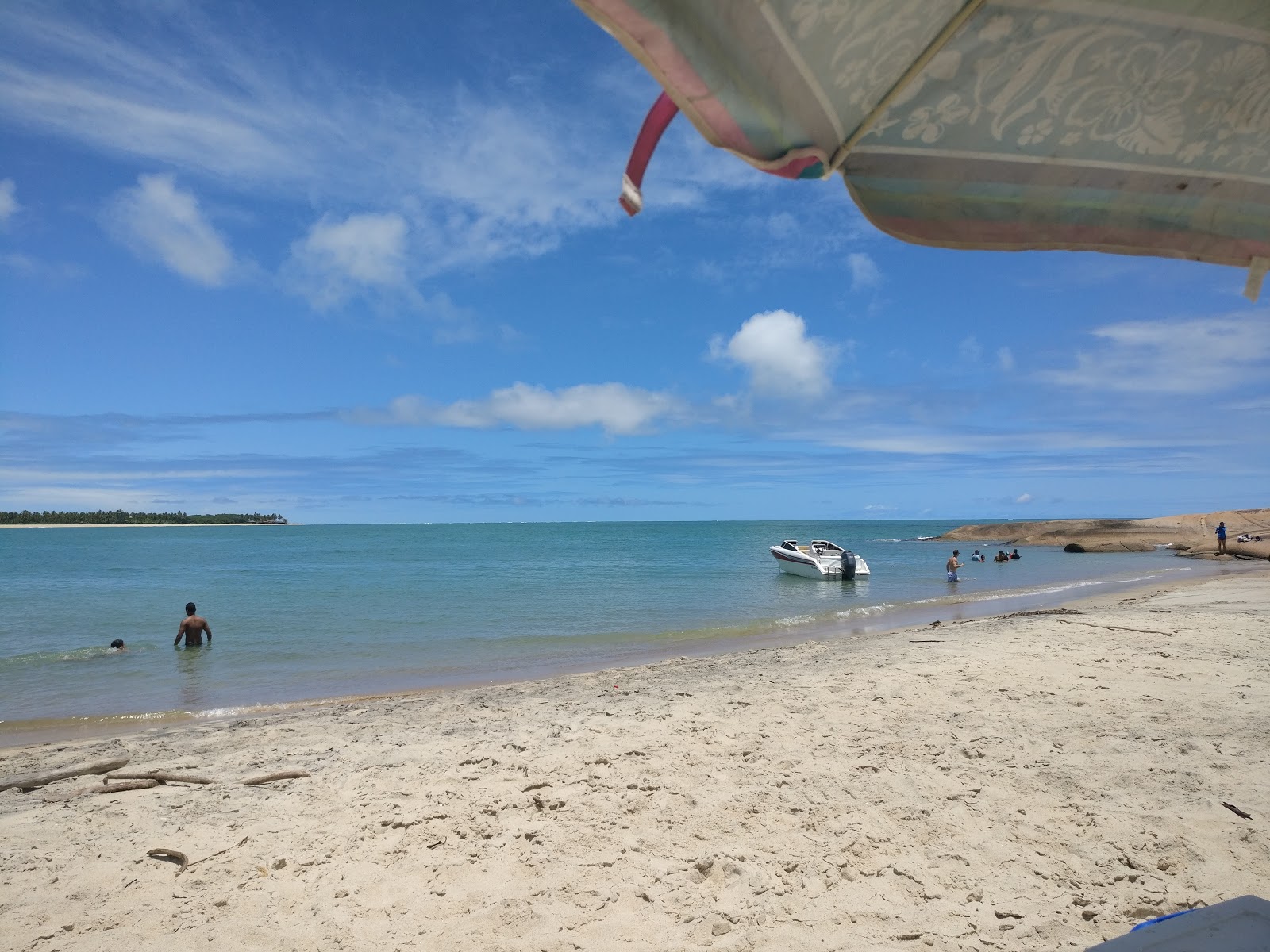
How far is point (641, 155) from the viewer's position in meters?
1.47

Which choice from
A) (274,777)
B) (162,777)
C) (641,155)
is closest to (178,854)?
(274,777)

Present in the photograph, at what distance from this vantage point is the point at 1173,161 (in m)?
1.94

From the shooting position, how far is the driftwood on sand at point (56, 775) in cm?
635

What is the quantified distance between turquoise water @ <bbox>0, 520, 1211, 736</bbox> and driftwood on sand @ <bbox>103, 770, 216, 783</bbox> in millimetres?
4491

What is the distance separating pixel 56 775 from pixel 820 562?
2609cm

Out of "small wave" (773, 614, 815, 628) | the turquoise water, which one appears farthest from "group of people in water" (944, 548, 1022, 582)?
"small wave" (773, 614, 815, 628)

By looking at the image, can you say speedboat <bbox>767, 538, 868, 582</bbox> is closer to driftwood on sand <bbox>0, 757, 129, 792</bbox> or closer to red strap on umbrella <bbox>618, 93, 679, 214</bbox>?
driftwood on sand <bbox>0, 757, 129, 792</bbox>

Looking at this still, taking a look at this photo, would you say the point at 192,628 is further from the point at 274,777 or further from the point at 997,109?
the point at 997,109

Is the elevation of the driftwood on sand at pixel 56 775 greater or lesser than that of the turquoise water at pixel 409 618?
greater

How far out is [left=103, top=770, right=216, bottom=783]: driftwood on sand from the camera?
20.0ft

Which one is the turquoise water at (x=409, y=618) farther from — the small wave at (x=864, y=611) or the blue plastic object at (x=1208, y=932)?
the blue plastic object at (x=1208, y=932)

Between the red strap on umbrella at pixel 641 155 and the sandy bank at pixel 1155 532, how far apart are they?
46.1 metres

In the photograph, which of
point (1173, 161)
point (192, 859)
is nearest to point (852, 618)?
point (192, 859)

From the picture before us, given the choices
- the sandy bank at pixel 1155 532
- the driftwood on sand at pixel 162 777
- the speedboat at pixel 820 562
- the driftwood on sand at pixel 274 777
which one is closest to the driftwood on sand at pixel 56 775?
the driftwood on sand at pixel 162 777
